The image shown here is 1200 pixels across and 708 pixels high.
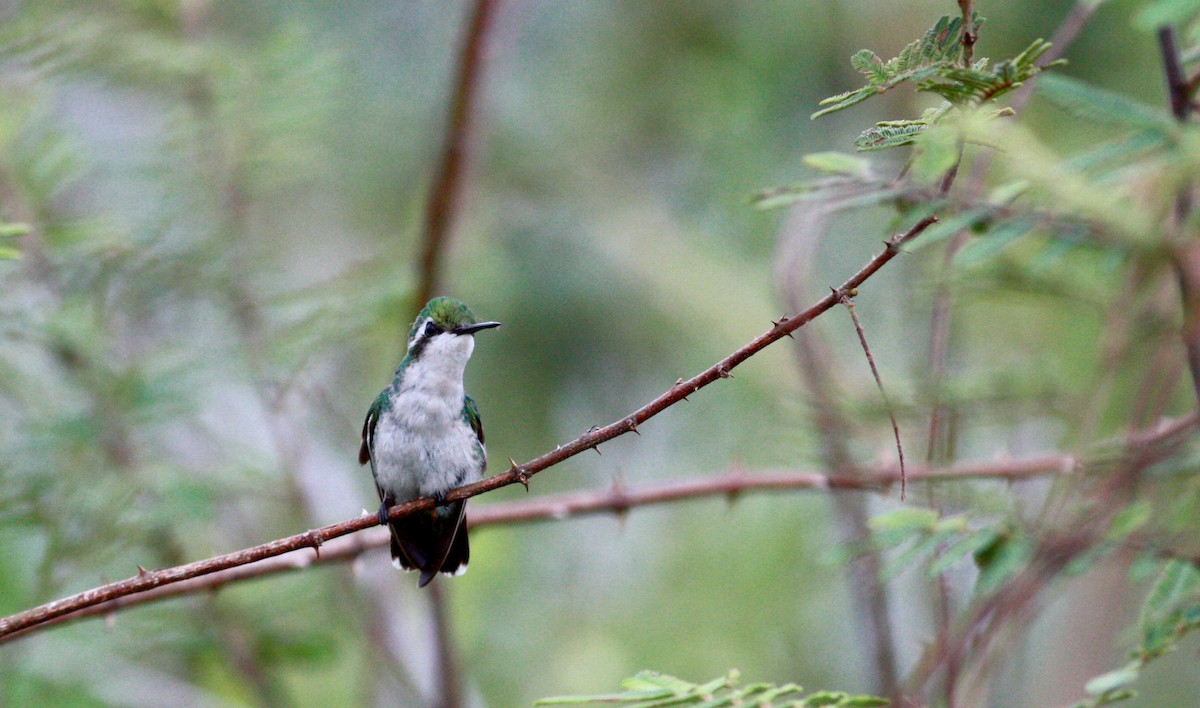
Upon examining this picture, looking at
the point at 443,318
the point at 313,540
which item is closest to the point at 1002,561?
the point at 313,540

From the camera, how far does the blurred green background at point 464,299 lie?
4.91 m

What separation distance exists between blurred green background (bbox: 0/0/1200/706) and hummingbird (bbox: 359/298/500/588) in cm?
42

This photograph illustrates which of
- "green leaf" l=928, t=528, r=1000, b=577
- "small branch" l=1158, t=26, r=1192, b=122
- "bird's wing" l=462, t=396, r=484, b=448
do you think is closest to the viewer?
"small branch" l=1158, t=26, r=1192, b=122

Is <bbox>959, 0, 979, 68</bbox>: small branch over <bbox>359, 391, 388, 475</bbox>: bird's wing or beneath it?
beneath

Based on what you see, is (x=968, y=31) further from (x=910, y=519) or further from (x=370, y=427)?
(x=370, y=427)

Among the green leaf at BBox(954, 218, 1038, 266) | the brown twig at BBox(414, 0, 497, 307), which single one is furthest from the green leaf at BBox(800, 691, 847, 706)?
the brown twig at BBox(414, 0, 497, 307)

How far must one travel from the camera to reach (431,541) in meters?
4.16

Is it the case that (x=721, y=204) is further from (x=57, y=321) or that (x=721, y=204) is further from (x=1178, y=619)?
(x=1178, y=619)

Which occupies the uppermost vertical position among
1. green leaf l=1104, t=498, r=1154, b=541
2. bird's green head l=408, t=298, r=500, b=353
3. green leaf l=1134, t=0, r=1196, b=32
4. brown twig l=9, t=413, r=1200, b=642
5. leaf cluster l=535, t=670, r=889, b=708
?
bird's green head l=408, t=298, r=500, b=353

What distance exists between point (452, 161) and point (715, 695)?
314 centimetres

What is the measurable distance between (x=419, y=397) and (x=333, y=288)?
1.55m

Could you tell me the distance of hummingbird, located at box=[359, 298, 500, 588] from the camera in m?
4.18

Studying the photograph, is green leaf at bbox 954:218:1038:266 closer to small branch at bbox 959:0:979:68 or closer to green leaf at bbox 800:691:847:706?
small branch at bbox 959:0:979:68

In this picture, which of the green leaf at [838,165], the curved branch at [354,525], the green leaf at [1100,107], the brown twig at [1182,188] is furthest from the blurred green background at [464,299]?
the green leaf at [1100,107]
